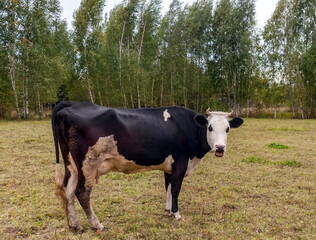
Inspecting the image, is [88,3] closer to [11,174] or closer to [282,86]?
[282,86]

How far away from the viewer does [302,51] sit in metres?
33.8

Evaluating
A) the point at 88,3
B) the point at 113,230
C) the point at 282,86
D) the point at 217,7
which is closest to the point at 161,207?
the point at 113,230

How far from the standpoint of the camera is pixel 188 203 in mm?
5844

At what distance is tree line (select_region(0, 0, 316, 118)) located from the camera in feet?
105

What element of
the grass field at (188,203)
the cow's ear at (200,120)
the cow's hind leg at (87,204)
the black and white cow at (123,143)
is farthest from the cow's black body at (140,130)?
Result: the grass field at (188,203)

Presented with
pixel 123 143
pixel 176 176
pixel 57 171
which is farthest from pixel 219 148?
pixel 57 171

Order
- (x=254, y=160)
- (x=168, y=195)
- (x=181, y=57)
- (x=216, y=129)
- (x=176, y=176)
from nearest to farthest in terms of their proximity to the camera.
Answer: (x=216, y=129) → (x=176, y=176) → (x=168, y=195) → (x=254, y=160) → (x=181, y=57)

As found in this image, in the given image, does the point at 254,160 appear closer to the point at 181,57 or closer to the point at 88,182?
the point at 88,182

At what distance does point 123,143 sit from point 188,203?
2074mm

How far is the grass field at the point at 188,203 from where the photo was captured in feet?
14.9

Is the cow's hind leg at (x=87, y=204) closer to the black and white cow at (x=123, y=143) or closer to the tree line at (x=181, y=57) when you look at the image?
the black and white cow at (x=123, y=143)

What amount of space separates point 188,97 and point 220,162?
29314 mm

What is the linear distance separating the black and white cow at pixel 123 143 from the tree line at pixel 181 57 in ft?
84.7

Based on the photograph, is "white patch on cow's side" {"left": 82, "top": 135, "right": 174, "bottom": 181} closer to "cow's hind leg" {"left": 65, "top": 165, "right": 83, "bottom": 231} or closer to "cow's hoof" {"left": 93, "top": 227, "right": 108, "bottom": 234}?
"cow's hind leg" {"left": 65, "top": 165, "right": 83, "bottom": 231}
